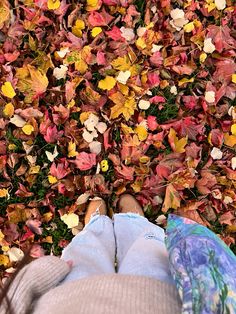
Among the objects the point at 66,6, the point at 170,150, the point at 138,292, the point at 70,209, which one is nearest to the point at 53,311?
the point at 138,292

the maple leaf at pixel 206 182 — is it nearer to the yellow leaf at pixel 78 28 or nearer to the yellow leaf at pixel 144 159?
the yellow leaf at pixel 144 159

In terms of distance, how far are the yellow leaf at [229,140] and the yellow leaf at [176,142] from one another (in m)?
0.15

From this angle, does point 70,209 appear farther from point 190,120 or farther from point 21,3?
point 21,3

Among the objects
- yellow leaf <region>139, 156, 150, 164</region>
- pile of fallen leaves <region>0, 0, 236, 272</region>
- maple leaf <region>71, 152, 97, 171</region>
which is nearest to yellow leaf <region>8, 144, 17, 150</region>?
pile of fallen leaves <region>0, 0, 236, 272</region>

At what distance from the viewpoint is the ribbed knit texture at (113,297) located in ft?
2.93

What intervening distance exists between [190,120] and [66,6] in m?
0.59

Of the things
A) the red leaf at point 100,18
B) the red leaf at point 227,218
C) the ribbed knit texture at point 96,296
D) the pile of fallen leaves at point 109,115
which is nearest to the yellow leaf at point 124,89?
the pile of fallen leaves at point 109,115

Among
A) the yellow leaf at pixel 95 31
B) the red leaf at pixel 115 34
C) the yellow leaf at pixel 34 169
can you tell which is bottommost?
the yellow leaf at pixel 34 169

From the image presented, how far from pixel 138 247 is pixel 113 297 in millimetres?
406

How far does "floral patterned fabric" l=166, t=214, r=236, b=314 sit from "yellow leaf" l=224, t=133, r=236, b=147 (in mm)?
670

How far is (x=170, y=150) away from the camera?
1.79 metres

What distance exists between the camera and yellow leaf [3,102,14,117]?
1732mm

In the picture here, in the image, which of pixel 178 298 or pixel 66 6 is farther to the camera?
pixel 66 6

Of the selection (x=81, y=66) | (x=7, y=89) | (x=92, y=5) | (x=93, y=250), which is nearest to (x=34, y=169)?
(x=7, y=89)
